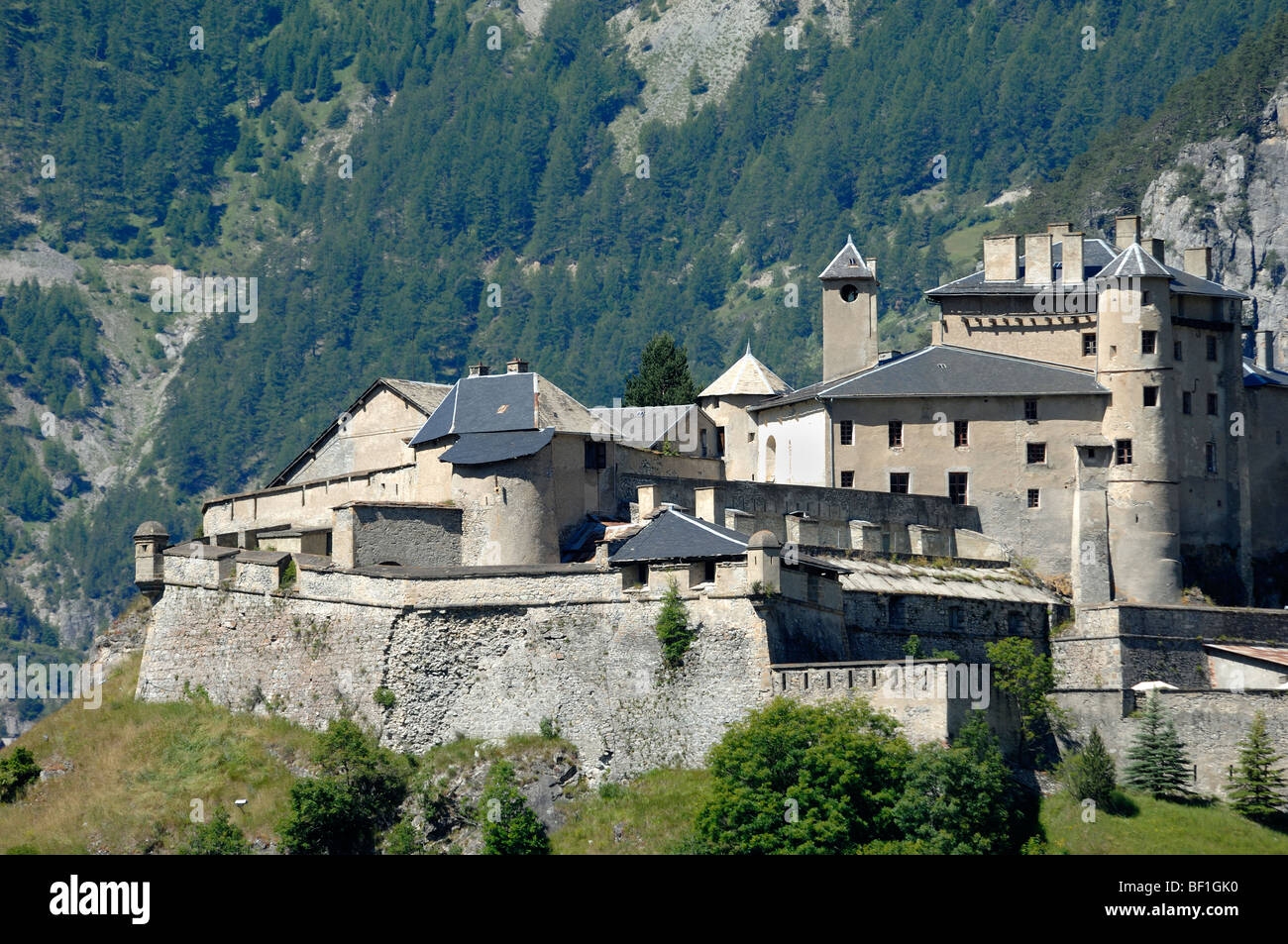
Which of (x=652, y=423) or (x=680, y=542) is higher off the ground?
(x=652, y=423)

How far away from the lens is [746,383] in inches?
3497

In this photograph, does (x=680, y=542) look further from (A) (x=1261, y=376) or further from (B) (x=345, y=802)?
(A) (x=1261, y=376)

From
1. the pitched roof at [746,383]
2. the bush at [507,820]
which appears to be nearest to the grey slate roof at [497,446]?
the bush at [507,820]

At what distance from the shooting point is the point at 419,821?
62281 mm

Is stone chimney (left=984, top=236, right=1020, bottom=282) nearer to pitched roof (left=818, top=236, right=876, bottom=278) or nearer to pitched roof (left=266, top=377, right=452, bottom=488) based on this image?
pitched roof (left=818, top=236, right=876, bottom=278)

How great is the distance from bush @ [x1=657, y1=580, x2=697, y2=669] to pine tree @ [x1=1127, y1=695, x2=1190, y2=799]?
47.0 ft

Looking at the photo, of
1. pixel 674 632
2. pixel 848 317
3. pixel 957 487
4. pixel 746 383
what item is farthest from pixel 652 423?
pixel 674 632

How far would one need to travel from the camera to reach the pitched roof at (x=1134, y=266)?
258ft

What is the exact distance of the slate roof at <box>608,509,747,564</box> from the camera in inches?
2505

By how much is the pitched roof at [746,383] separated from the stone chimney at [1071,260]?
12.7 meters

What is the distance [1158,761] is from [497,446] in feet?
74.5

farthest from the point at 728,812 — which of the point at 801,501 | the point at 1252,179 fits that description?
the point at 1252,179

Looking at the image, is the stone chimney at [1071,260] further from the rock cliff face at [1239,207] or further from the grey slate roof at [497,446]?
the rock cliff face at [1239,207]
